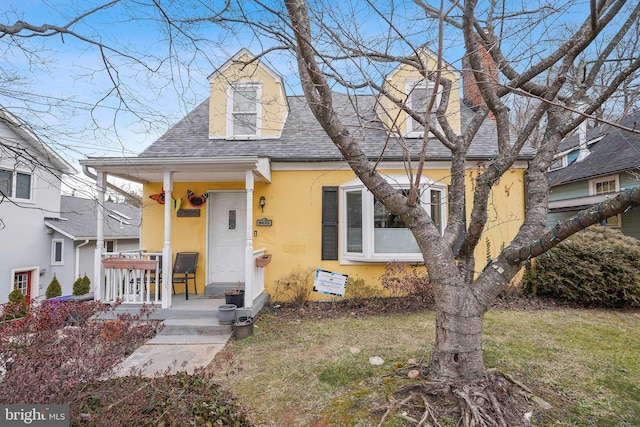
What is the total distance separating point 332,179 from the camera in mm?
6926

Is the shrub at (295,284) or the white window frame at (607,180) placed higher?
the white window frame at (607,180)

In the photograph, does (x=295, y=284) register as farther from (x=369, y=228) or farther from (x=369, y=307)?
(x=369, y=228)

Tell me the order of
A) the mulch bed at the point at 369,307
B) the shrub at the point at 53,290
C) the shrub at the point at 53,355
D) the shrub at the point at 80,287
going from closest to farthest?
1. the shrub at the point at 53,355
2. the mulch bed at the point at 369,307
3. the shrub at the point at 80,287
4. the shrub at the point at 53,290

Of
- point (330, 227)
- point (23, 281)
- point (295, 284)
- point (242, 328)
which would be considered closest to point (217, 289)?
point (295, 284)

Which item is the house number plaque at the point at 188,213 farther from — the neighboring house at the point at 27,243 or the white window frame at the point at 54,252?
the white window frame at the point at 54,252

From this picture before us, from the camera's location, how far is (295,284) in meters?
6.75

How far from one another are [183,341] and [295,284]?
Result: 2.56 meters

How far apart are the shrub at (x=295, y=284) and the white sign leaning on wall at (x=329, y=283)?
0.25m

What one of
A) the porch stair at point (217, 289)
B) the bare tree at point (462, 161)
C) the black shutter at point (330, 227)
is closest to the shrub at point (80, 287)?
the porch stair at point (217, 289)

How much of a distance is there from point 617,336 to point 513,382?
3.17 metres

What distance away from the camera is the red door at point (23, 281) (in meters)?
11.9

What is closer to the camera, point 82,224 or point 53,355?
point 53,355

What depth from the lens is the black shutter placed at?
22.4 feet

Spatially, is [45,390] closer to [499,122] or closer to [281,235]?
[499,122]
